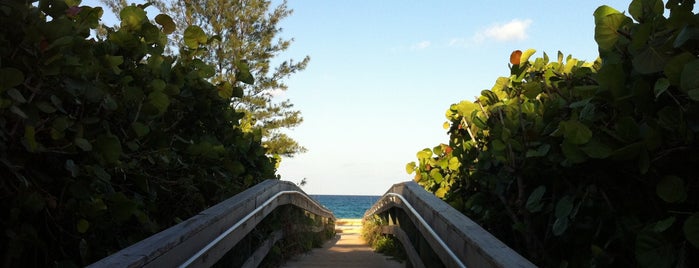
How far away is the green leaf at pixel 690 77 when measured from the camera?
1694 mm

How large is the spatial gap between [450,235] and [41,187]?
1.63 metres

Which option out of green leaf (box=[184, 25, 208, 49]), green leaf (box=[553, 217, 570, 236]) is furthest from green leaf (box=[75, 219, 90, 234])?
green leaf (box=[553, 217, 570, 236])

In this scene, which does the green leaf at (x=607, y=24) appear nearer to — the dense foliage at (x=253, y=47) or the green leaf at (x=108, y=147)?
the green leaf at (x=108, y=147)

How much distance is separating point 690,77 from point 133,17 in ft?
7.68

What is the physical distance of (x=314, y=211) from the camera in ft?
29.7

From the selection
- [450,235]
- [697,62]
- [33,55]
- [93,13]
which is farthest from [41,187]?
[697,62]

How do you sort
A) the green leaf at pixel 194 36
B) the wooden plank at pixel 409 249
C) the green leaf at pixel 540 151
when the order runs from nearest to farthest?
the green leaf at pixel 540 151 → the green leaf at pixel 194 36 → the wooden plank at pixel 409 249

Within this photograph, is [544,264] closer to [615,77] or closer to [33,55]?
[615,77]

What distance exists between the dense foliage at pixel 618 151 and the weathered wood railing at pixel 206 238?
1.34m

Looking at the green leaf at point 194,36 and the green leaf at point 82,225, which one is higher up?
the green leaf at point 194,36

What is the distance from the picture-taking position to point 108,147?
93.1 inches

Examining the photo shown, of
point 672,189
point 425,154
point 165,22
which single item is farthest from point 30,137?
point 425,154

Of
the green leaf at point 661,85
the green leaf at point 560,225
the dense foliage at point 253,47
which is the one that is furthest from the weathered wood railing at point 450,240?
the dense foliage at point 253,47

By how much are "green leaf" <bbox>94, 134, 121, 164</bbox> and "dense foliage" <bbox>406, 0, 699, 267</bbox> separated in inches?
62.7
